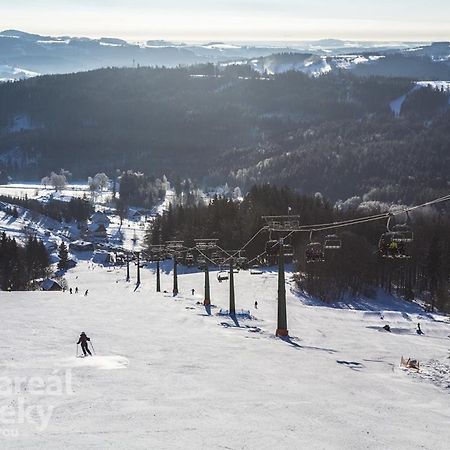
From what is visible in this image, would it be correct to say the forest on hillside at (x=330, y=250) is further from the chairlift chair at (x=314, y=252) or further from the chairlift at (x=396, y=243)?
the chairlift at (x=396, y=243)

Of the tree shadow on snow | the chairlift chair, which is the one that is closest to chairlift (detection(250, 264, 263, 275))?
the tree shadow on snow

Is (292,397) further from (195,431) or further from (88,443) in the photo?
(88,443)

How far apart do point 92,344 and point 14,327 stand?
240 inches

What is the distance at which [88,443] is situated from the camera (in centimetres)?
1334

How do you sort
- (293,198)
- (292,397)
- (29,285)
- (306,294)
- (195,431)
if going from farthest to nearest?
(293,198)
(29,285)
(306,294)
(292,397)
(195,431)

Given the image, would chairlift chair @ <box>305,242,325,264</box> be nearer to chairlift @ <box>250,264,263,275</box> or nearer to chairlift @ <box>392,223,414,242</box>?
chairlift @ <box>392,223,414,242</box>

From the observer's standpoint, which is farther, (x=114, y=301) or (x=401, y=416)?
(x=114, y=301)

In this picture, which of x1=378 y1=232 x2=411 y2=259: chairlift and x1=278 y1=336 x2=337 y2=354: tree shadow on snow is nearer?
x1=378 y1=232 x2=411 y2=259: chairlift

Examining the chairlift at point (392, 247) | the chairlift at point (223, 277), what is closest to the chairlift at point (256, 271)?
the chairlift at point (223, 277)

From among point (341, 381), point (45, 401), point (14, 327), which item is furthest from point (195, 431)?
point (14, 327)

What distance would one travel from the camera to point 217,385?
806 inches

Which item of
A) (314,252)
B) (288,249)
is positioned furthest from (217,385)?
(288,249)

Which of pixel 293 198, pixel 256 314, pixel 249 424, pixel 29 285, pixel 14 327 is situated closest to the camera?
pixel 249 424

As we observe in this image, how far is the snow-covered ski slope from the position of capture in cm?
1468
